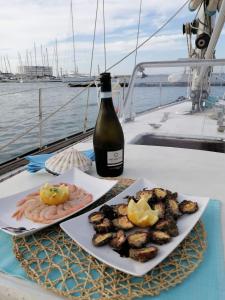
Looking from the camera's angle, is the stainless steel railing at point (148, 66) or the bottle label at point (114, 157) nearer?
the bottle label at point (114, 157)

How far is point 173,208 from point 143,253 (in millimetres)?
149

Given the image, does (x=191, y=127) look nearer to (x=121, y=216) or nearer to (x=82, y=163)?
(x=82, y=163)

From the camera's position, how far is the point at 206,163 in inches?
35.8

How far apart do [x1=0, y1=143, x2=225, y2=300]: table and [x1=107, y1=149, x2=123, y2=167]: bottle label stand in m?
0.06

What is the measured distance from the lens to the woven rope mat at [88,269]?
367 millimetres

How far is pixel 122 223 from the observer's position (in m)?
0.46

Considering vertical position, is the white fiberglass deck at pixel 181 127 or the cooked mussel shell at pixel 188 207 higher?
the cooked mussel shell at pixel 188 207

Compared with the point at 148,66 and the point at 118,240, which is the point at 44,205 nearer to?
the point at 118,240

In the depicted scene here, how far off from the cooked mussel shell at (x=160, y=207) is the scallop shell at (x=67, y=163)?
1.13ft

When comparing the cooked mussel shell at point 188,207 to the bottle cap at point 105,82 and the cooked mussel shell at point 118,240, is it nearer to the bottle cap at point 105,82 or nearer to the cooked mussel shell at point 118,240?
the cooked mussel shell at point 118,240

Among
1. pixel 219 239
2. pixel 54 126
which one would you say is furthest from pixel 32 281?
pixel 54 126

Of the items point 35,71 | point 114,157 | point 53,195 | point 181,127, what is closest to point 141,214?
point 53,195

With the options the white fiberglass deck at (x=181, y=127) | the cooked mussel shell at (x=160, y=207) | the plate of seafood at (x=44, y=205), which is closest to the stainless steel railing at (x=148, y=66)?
the white fiberglass deck at (x=181, y=127)

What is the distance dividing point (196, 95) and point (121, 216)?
2.31 m
